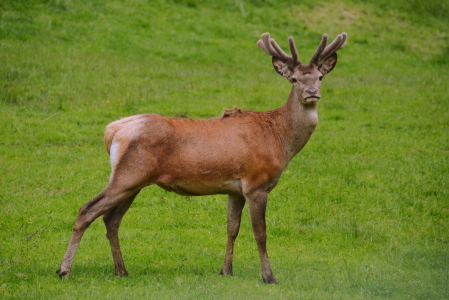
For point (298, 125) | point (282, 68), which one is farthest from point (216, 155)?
point (282, 68)

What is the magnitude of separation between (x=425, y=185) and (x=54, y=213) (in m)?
6.88

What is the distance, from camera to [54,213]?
406 inches

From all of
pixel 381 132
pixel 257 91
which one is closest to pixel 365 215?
pixel 381 132

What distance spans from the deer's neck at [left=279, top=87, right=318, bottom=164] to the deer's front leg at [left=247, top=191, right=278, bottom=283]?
0.75m

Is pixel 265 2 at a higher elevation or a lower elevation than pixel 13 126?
higher

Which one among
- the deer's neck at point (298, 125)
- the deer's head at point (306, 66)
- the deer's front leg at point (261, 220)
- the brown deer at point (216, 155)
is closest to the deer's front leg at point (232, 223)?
the brown deer at point (216, 155)

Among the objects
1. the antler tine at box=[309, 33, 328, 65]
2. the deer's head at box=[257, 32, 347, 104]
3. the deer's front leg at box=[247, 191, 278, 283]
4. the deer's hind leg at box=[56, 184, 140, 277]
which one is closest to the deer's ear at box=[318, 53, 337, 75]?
the deer's head at box=[257, 32, 347, 104]

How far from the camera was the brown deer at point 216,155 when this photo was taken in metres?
7.35

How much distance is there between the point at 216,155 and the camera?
770 cm

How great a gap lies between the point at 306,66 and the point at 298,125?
30.2 inches

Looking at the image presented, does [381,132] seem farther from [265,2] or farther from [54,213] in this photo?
[265,2]

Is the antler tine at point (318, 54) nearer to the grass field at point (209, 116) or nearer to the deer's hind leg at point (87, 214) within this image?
the grass field at point (209, 116)

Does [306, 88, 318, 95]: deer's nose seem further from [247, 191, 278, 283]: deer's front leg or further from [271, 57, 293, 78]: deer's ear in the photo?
[247, 191, 278, 283]: deer's front leg

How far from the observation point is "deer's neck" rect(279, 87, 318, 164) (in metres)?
8.24
